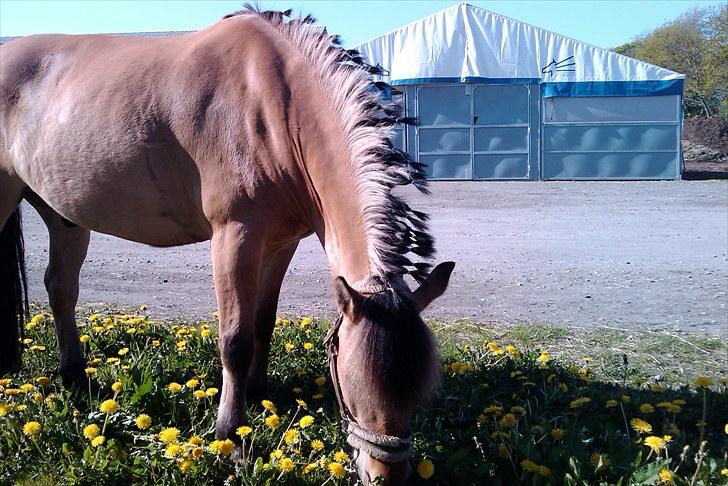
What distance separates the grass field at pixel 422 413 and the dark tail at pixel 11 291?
156mm

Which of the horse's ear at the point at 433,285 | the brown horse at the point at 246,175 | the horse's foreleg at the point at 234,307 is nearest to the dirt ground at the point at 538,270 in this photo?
the brown horse at the point at 246,175

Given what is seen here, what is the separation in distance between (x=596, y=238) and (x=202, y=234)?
7.00 metres

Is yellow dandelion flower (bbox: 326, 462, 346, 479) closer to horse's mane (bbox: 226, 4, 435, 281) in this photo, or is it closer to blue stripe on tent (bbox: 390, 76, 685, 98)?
horse's mane (bbox: 226, 4, 435, 281)

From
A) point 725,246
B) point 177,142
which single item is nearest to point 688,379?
point 177,142

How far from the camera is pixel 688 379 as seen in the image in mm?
4234

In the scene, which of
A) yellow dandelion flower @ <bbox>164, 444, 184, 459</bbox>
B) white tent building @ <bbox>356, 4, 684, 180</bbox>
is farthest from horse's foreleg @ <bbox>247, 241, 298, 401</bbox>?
white tent building @ <bbox>356, 4, 684, 180</bbox>

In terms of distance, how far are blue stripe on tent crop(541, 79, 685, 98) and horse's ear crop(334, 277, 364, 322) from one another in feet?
60.2

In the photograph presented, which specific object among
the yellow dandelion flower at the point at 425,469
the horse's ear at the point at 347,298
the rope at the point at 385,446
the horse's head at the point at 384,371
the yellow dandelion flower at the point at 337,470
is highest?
the horse's ear at the point at 347,298

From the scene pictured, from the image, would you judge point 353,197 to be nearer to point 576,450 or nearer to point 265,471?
point 265,471

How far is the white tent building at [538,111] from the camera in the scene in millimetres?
19219

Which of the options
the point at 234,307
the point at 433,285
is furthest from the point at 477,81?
the point at 433,285

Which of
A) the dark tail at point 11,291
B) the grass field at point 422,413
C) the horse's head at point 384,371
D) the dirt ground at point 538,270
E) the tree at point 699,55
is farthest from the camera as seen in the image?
the tree at point 699,55

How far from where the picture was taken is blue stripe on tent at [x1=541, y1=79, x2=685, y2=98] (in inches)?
749

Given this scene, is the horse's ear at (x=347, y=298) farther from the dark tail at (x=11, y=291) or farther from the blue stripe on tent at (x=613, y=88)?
the blue stripe on tent at (x=613, y=88)
